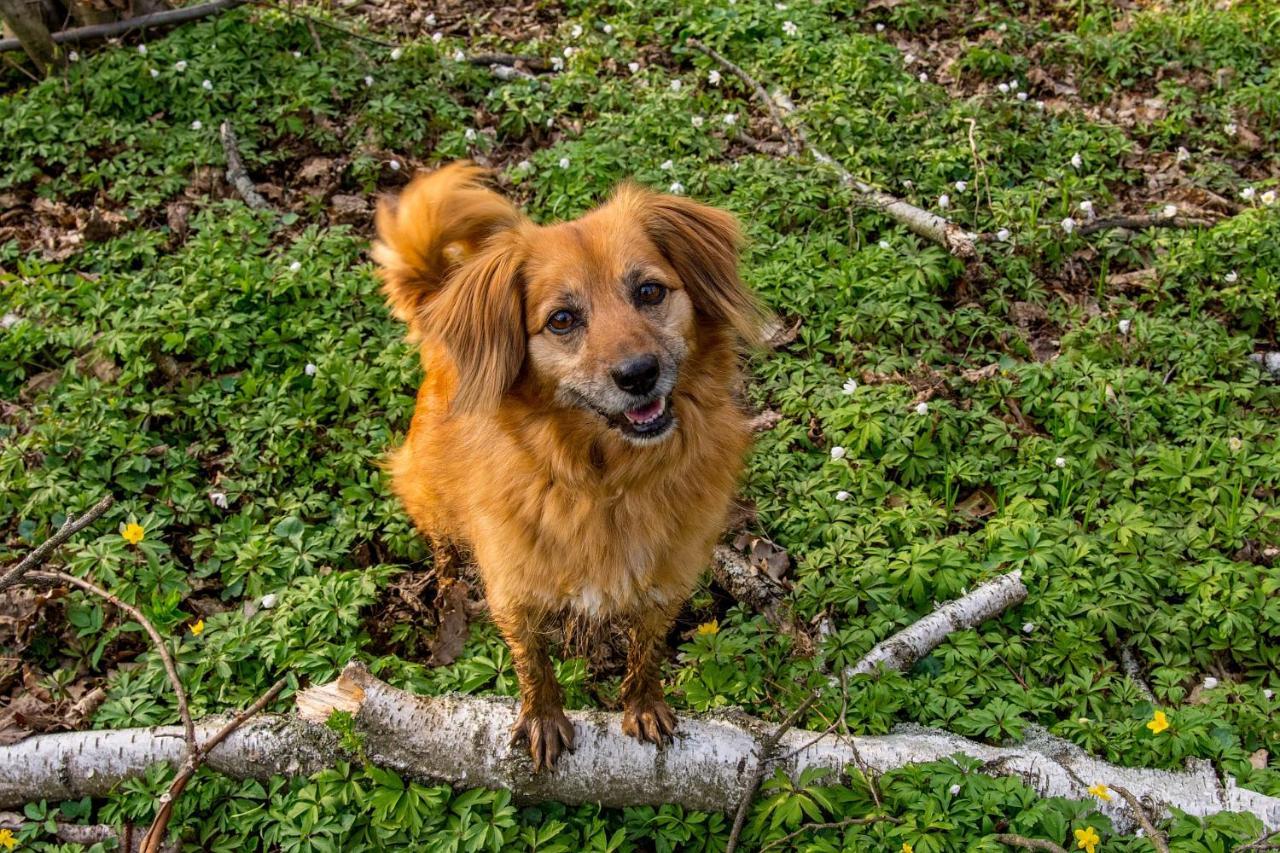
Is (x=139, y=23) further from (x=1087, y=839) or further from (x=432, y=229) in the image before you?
(x=1087, y=839)

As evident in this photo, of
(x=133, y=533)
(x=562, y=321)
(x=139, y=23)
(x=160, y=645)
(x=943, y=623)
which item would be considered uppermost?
(x=139, y=23)

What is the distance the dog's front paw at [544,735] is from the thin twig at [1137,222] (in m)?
4.34

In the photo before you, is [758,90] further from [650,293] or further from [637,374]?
[637,374]

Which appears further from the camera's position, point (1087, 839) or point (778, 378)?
point (778, 378)

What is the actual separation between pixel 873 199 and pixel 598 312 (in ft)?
11.0

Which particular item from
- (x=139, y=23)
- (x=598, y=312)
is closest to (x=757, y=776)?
(x=598, y=312)

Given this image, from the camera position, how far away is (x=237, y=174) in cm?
627

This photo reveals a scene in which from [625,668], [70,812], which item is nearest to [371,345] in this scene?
[625,668]

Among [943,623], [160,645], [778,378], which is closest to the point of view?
[160,645]

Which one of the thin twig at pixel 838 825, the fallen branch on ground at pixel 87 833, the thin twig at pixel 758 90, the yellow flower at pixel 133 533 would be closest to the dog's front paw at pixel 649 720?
the thin twig at pixel 838 825

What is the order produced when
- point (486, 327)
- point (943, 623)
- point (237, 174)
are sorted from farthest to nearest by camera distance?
point (237, 174)
point (943, 623)
point (486, 327)

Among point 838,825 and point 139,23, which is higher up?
point 139,23

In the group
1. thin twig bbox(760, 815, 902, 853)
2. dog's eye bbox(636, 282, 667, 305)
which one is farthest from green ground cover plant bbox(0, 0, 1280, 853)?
dog's eye bbox(636, 282, 667, 305)

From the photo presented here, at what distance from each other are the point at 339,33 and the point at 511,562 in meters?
5.37
